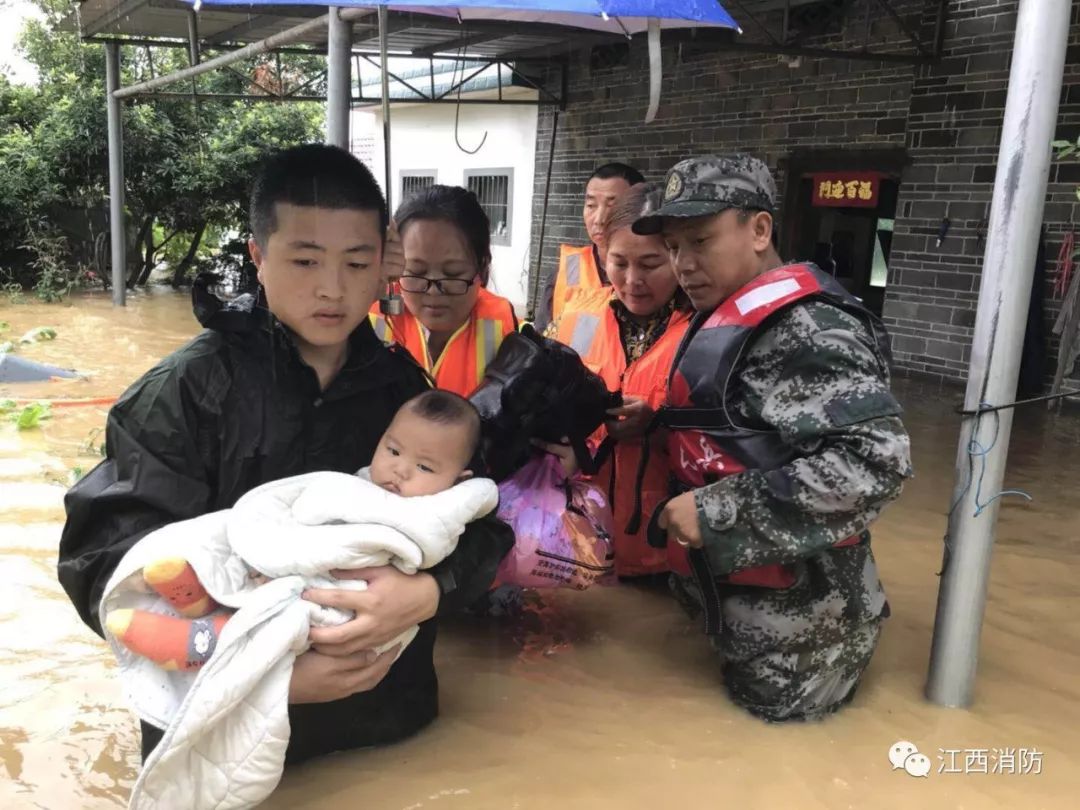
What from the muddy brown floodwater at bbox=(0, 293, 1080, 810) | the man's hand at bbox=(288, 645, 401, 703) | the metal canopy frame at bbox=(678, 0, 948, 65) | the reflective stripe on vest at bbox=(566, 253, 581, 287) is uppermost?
the metal canopy frame at bbox=(678, 0, 948, 65)

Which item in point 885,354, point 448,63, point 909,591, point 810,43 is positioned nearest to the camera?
point 885,354

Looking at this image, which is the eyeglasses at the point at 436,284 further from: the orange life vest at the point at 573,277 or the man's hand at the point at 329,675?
the man's hand at the point at 329,675

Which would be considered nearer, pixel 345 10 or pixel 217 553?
pixel 217 553

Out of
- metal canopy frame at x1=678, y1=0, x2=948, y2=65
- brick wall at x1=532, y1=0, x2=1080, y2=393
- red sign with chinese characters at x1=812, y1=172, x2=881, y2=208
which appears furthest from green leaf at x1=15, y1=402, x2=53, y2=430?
red sign with chinese characters at x1=812, y1=172, x2=881, y2=208

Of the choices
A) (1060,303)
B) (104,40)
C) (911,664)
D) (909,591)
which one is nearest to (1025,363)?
(1060,303)

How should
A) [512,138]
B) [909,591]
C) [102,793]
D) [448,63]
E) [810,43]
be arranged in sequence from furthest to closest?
[512,138] → [448,63] → [810,43] → [909,591] → [102,793]

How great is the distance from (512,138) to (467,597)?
1373 centimetres

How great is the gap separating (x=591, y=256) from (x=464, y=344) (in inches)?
44.8

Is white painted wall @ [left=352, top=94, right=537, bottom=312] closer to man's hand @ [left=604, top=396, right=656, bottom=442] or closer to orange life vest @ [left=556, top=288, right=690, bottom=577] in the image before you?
orange life vest @ [left=556, top=288, right=690, bottom=577]

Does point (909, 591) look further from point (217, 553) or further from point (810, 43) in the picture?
point (810, 43)

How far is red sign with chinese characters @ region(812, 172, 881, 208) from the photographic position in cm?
969

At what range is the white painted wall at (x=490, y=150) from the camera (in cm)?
1473

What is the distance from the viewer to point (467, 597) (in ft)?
7.25

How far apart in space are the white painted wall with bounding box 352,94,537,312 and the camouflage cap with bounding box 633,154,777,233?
Answer: 11727 mm
